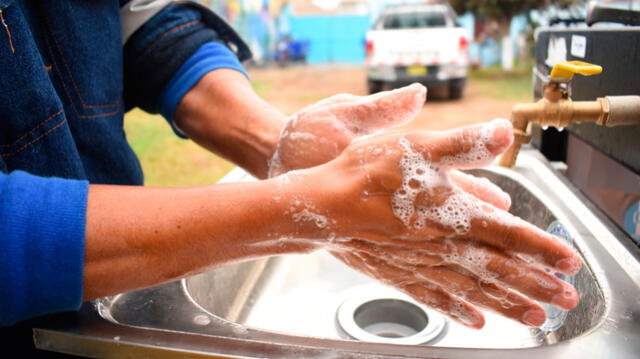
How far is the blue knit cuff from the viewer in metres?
0.95

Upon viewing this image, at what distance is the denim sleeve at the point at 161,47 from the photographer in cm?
93

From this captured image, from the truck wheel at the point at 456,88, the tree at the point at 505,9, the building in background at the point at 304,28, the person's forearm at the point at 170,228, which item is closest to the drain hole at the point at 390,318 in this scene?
the person's forearm at the point at 170,228

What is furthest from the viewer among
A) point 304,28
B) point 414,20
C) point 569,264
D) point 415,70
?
point 304,28

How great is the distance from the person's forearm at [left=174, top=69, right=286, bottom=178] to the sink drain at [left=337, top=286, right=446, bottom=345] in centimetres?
32

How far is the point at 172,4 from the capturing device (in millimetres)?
947

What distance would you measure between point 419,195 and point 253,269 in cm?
61

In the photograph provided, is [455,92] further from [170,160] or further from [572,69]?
[572,69]

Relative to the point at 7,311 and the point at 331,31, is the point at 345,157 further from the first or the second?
the point at 331,31

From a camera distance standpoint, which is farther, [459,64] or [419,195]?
[459,64]

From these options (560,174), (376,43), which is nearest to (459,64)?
(376,43)

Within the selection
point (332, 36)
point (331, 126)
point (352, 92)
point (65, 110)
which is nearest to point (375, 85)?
point (352, 92)

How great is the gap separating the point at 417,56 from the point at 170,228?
561 cm

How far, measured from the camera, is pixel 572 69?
655 millimetres

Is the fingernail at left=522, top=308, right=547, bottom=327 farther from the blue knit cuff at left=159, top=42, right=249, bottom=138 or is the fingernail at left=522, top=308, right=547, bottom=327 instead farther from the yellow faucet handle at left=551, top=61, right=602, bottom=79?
the blue knit cuff at left=159, top=42, right=249, bottom=138
